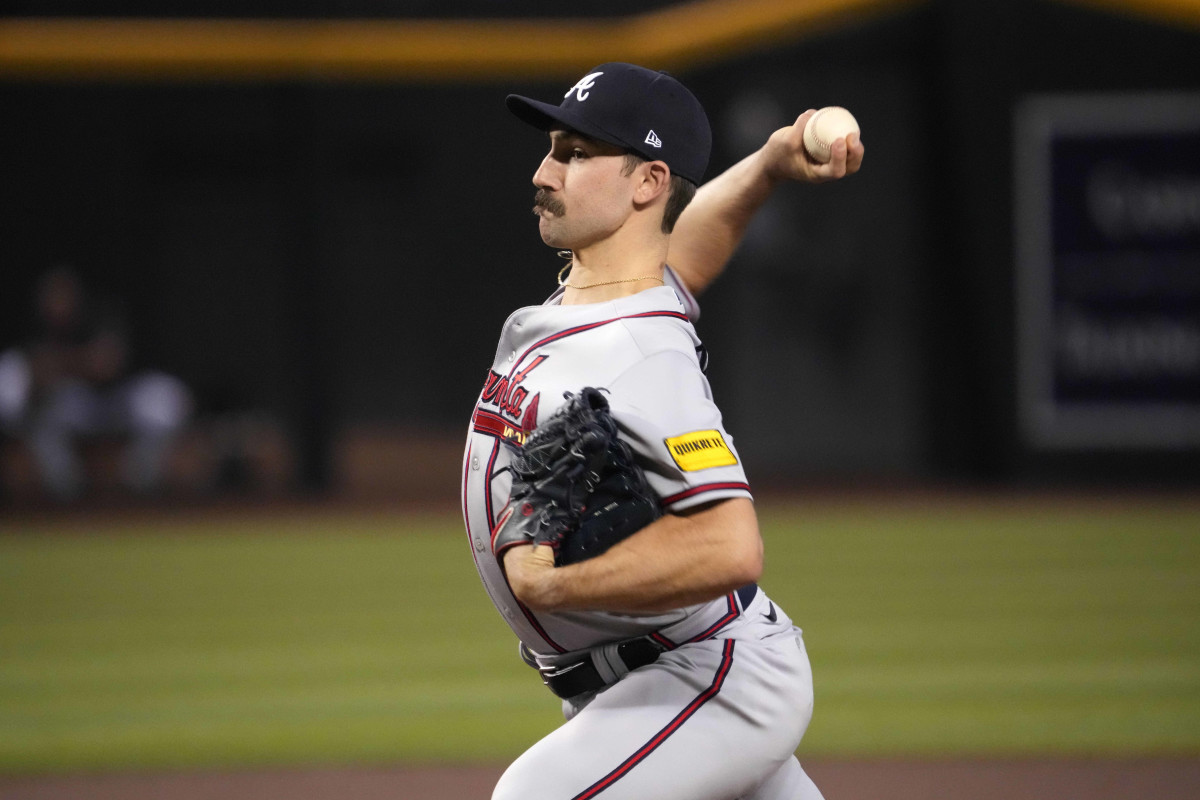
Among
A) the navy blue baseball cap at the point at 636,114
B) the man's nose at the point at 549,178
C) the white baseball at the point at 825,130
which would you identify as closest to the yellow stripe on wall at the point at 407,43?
the white baseball at the point at 825,130

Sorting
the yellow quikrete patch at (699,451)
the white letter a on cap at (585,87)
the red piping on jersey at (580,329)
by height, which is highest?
the white letter a on cap at (585,87)

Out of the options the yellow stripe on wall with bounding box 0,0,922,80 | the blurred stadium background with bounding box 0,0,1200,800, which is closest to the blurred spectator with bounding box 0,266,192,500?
the blurred stadium background with bounding box 0,0,1200,800

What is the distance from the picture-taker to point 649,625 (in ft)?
7.07

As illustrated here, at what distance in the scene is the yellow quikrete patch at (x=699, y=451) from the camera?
6.45 ft

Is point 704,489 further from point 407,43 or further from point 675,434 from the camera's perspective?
point 407,43

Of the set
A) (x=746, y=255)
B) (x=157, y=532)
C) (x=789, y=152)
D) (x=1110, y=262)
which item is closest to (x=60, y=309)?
(x=157, y=532)

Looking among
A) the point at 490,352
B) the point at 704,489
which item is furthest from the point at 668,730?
the point at 490,352

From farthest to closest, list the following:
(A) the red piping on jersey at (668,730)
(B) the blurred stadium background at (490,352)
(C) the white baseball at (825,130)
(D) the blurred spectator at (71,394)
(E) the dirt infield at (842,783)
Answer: (D) the blurred spectator at (71,394) → (B) the blurred stadium background at (490,352) → (E) the dirt infield at (842,783) → (C) the white baseball at (825,130) → (A) the red piping on jersey at (668,730)

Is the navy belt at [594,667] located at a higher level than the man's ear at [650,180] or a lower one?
lower

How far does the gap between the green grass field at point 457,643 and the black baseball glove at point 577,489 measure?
2641 mm

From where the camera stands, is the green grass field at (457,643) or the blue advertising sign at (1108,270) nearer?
the green grass field at (457,643)

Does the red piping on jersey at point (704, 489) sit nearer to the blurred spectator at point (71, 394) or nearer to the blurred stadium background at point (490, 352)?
the blurred stadium background at point (490, 352)

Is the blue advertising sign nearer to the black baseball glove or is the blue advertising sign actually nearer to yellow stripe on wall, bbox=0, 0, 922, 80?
yellow stripe on wall, bbox=0, 0, 922, 80

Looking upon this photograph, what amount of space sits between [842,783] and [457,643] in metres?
2.55
